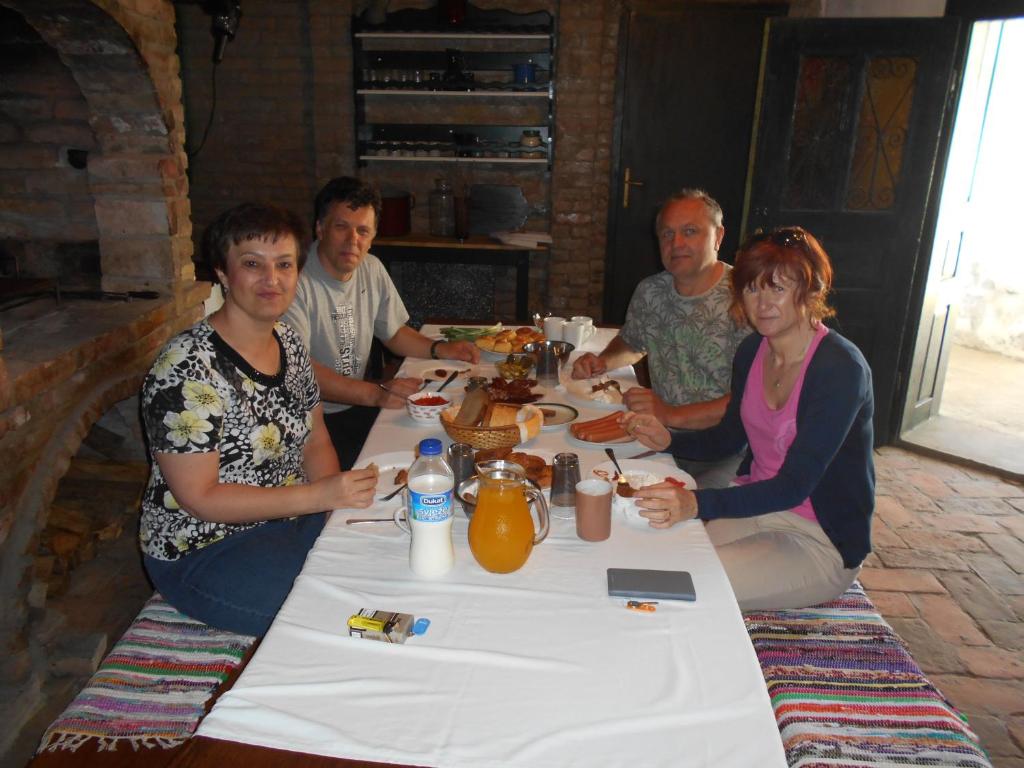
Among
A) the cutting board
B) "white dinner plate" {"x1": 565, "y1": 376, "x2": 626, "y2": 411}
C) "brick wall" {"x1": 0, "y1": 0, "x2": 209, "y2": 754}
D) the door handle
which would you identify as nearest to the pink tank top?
"white dinner plate" {"x1": 565, "y1": 376, "x2": 626, "y2": 411}

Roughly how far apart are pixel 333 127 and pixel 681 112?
101 inches

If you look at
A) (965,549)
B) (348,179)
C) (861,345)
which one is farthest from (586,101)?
(965,549)

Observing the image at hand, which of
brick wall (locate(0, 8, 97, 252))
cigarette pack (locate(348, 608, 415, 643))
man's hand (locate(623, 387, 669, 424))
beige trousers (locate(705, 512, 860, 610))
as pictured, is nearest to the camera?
cigarette pack (locate(348, 608, 415, 643))

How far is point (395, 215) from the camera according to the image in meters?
5.58

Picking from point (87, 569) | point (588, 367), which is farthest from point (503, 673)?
point (87, 569)

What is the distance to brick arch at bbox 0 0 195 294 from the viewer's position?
108 inches

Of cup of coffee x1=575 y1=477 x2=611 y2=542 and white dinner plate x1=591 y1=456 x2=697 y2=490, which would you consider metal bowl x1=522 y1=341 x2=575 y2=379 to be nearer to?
white dinner plate x1=591 y1=456 x2=697 y2=490

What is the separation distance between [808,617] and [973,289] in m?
5.47

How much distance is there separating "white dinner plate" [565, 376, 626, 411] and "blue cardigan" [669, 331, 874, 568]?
0.60m

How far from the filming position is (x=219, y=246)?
1841 mm

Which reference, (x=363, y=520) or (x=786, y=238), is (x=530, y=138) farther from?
(x=363, y=520)

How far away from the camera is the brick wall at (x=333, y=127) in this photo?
17.9 ft

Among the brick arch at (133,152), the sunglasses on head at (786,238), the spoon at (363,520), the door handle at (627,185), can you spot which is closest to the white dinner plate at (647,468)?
the spoon at (363,520)

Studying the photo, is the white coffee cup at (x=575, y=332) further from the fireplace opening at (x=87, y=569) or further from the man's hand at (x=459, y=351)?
the fireplace opening at (x=87, y=569)
